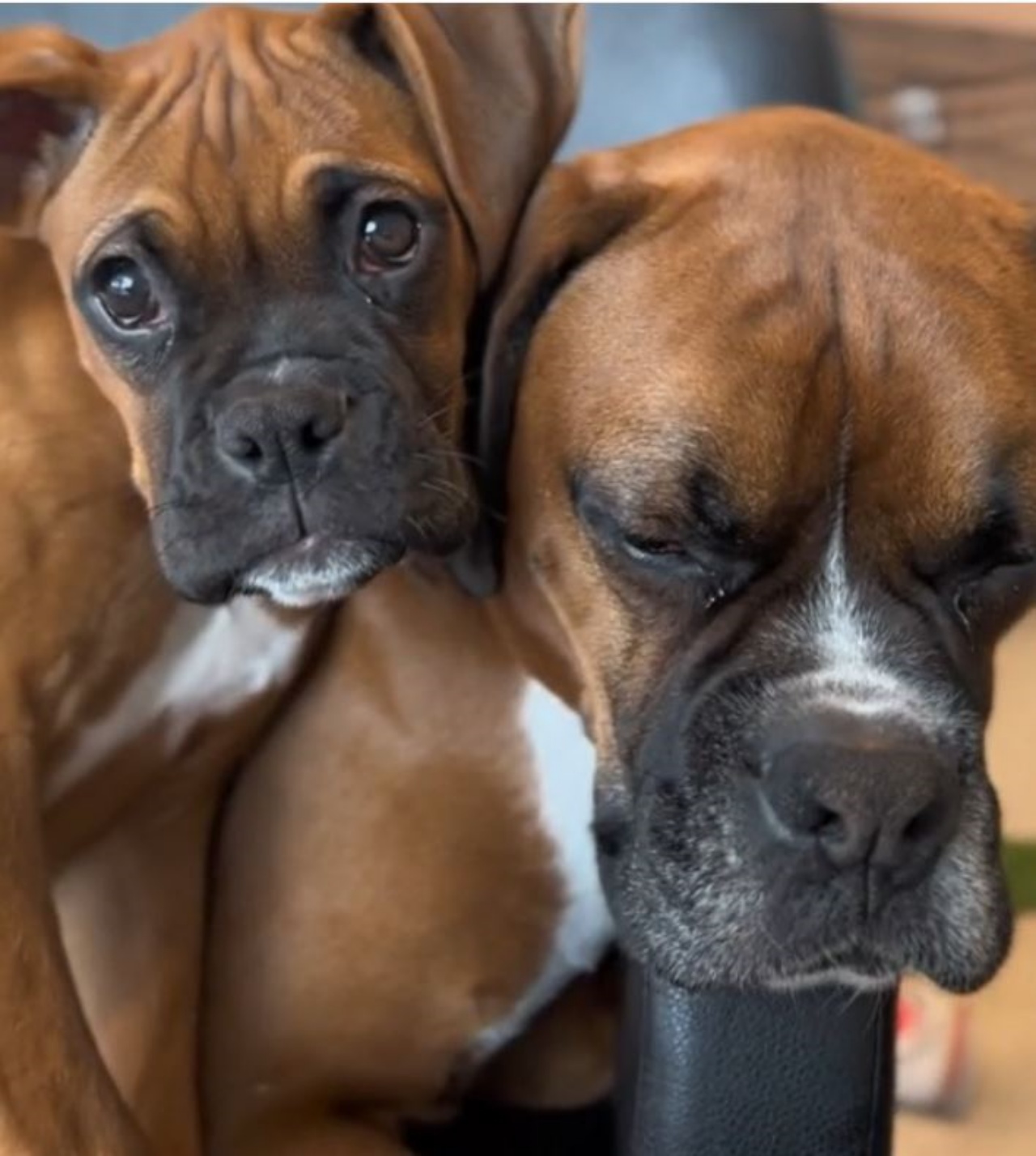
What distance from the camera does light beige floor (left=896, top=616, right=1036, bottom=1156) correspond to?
2.28 metres

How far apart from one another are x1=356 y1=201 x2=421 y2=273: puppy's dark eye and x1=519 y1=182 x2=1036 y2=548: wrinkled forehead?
169 millimetres

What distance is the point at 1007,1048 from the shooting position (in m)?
2.41

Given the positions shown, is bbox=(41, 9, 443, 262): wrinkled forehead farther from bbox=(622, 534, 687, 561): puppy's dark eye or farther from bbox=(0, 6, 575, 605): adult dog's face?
bbox=(622, 534, 687, 561): puppy's dark eye

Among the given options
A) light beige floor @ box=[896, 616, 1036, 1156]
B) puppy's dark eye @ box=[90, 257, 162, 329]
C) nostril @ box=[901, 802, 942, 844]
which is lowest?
light beige floor @ box=[896, 616, 1036, 1156]

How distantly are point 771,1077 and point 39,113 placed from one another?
32.2 inches

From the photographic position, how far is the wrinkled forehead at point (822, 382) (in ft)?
3.90

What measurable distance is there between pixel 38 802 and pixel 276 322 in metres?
0.35

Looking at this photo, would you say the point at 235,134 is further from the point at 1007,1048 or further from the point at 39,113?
the point at 1007,1048

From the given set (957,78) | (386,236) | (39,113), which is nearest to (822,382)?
(386,236)

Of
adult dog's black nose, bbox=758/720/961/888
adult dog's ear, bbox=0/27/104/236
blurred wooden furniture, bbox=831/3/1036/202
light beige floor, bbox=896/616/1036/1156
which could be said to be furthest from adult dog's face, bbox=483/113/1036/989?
blurred wooden furniture, bbox=831/3/1036/202

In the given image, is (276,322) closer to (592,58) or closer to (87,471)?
(87,471)

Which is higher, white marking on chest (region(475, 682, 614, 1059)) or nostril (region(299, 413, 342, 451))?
nostril (region(299, 413, 342, 451))

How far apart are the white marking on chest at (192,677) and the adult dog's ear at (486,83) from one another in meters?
0.30

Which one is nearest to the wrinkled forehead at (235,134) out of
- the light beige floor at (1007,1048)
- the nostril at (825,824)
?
the nostril at (825,824)
